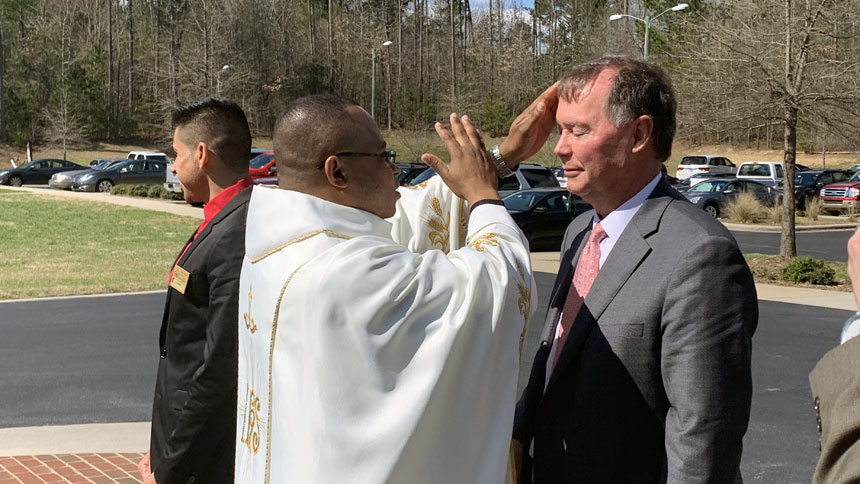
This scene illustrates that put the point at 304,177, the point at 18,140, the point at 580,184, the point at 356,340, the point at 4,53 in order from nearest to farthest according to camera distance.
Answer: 1. the point at 356,340
2. the point at 304,177
3. the point at 580,184
4. the point at 18,140
5. the point at 4,53

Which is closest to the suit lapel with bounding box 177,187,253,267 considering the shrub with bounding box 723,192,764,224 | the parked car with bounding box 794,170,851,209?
the shrub with bounding box 723,192,764,224

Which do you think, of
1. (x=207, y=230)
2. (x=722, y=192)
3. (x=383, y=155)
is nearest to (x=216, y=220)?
(x=207, y=230)

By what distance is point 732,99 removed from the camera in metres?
16.9

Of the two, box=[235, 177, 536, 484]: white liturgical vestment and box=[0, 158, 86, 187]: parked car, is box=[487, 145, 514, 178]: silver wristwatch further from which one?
box=[0, 158, 86, 187]: parked car

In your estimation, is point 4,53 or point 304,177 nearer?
point 304,177

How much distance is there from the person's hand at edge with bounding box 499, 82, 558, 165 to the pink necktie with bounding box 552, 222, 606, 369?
302 mm

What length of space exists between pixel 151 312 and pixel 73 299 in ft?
6.19

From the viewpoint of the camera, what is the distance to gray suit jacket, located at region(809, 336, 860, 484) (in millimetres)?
1279

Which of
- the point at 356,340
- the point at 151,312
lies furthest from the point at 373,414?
the point at 151,312

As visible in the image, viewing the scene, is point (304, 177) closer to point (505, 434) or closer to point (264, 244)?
point (264, 244)

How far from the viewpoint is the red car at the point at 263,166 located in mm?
26594

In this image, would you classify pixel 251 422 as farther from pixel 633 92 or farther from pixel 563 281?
pixel 633 92

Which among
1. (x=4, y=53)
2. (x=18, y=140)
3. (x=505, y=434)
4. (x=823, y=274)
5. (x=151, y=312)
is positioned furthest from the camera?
(x=4, y=53)

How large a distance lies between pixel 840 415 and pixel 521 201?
1984 cm
